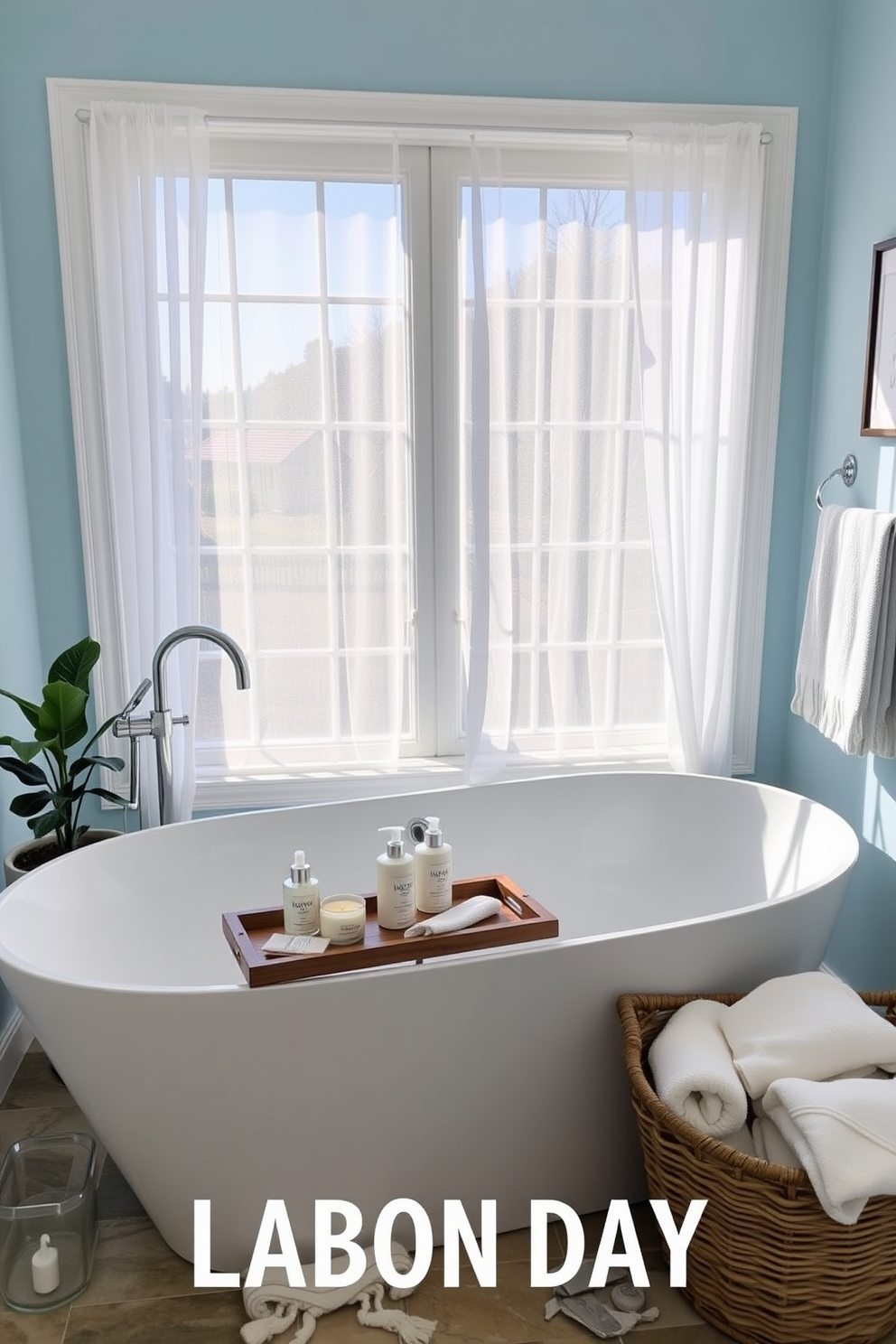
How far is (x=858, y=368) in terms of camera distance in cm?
266

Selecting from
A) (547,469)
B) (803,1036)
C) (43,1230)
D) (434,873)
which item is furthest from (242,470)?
(803,1036)

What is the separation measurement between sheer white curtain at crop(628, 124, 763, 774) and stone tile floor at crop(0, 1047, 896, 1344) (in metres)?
1.38

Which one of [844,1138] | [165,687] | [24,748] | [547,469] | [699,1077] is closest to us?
[844,1138]

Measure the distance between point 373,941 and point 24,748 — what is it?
93cm

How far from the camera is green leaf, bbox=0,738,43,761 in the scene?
7.43ft

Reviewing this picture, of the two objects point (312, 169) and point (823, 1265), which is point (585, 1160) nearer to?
point (823, 1265)

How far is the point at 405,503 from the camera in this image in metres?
2.85

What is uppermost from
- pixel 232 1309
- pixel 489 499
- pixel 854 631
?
pixel 489 499

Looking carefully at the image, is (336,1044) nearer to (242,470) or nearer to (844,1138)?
(844,1138)

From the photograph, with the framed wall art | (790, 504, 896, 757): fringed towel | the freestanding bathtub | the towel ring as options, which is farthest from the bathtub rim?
the framed wall art

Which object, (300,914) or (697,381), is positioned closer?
(300,914)

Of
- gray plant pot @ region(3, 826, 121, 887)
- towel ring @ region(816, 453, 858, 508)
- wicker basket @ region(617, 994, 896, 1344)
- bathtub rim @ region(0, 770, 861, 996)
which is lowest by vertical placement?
wicker basket @ region(617, 994, 896, 1344)

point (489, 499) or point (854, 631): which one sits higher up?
point (489, 499)

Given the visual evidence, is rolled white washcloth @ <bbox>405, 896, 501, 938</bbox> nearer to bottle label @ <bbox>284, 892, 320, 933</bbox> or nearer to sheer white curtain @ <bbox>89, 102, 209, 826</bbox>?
bottle label @ <bbox>284, 892, 320, 933</bbox>
